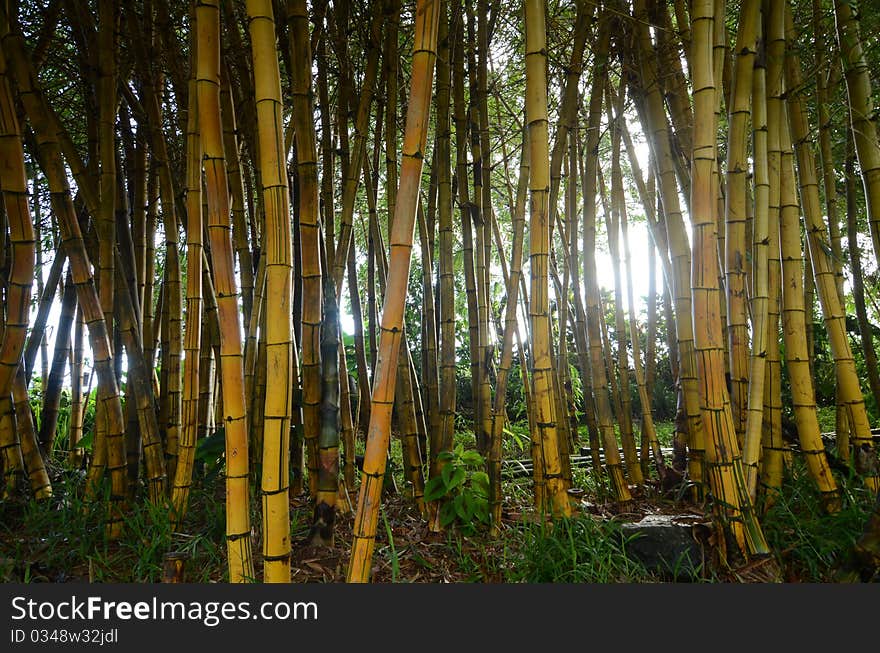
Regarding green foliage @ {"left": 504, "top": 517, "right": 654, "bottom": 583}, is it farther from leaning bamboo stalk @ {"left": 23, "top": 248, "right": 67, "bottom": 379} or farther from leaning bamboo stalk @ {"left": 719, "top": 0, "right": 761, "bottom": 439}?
leaning bamboo stalk @ {"left": 23, "top": 248, "right": 67, "bottom": 379}

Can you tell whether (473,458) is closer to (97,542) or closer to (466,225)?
(466,225)

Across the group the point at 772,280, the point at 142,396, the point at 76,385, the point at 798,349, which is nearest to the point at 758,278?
the point at 772,280

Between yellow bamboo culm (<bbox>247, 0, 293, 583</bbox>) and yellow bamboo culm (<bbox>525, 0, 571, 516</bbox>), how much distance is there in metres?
0.56

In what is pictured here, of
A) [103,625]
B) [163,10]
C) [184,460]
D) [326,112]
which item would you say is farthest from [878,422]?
[163,10]

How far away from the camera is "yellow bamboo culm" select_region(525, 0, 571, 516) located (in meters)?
1.24

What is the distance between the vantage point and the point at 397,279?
105 cm

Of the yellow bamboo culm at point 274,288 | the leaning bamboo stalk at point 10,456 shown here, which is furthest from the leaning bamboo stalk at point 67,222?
the yellow bamboo culm at point 274,288

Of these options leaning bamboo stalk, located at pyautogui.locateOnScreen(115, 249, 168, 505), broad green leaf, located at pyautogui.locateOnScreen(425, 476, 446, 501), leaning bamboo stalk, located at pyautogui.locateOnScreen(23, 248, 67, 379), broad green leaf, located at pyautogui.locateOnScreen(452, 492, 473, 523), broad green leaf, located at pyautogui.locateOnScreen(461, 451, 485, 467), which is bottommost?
broad green leaf, located at pyautogui.locateOnScreen(452, 492, 473, 523)

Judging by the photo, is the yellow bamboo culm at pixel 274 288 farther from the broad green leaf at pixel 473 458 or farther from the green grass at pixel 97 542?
the broad green leaf at pixel 473 458

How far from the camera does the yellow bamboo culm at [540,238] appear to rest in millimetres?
1240

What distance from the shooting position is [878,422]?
126 inches

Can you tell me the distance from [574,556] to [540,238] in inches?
31.3

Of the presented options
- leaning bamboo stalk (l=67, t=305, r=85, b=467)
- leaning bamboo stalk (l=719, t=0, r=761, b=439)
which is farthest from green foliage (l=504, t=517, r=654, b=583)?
leaning bamboo stalk (l=67, t=305, r=85, b=467)

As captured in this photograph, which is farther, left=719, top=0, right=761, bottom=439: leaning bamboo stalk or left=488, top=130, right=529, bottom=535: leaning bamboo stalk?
left=488, top=130, right=529, bottom=535: leaning bamboo stalk
